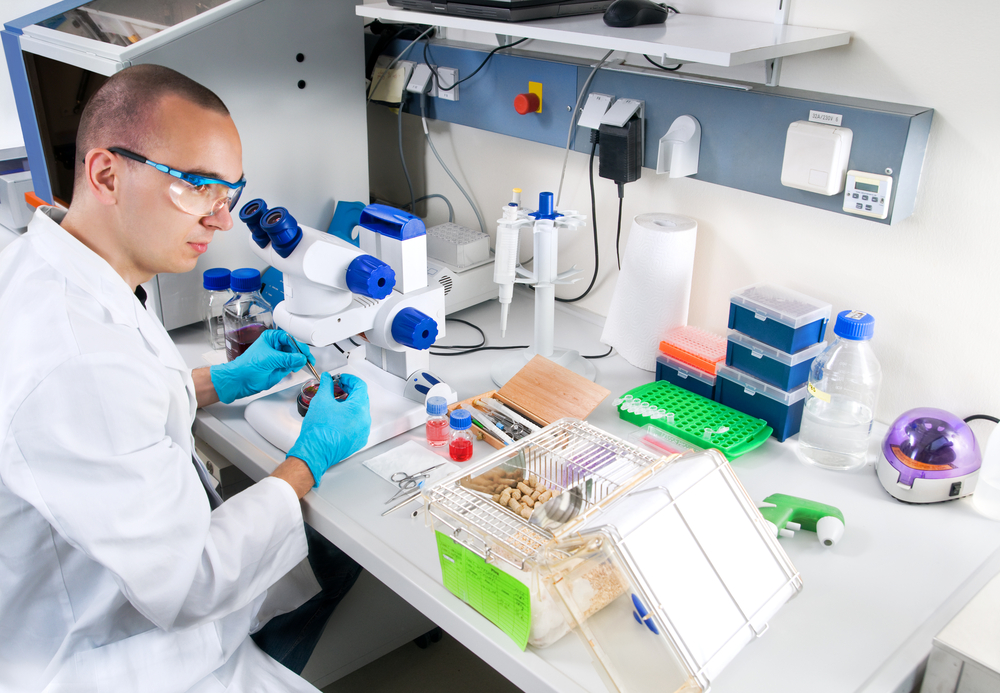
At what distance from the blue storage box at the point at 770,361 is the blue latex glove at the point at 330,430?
65 cm

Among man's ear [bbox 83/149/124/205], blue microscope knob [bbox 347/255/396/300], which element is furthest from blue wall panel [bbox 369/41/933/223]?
man's ear [bbox 83/149/124/205]

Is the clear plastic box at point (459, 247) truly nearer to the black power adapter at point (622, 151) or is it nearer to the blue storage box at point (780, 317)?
the black power adapter at point (622, 151)

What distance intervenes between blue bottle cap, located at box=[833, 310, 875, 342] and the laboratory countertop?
0.74 feet

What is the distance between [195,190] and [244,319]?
0.56 m

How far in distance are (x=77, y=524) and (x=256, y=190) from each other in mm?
942

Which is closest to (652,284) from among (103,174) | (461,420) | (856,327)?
(856,327)

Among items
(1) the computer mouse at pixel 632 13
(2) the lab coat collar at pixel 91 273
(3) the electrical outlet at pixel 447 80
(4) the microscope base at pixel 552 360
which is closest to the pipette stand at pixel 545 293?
(4) the microscope base at pixel 552 360

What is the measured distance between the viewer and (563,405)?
52.4 inches

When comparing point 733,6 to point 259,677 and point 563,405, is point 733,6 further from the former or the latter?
point 259,677

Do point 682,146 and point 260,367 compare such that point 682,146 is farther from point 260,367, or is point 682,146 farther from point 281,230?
point 260,367

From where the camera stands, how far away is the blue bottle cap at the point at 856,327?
1.20 metres

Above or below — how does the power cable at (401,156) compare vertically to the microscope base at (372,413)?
above

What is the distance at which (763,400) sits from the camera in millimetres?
1331

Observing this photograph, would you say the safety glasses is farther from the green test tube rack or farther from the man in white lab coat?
the green test tube rack
